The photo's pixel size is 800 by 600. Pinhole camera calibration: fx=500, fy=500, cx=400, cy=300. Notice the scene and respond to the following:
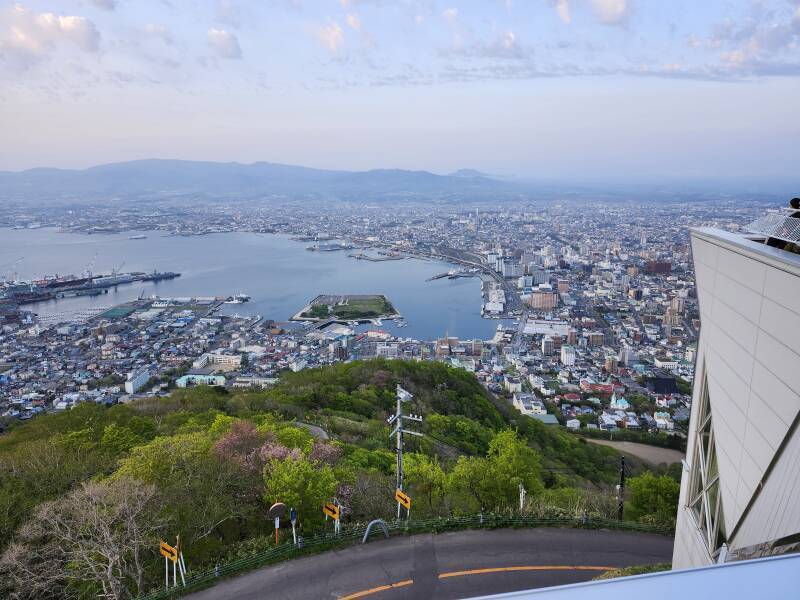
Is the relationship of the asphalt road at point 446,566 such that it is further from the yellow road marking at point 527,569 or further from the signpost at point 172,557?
the signpost at point 172,557

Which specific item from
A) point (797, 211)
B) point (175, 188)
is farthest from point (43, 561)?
point (175, 188)

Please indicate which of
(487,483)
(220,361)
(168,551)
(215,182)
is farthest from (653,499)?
(215,182)

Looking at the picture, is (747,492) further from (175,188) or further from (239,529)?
(175,188)

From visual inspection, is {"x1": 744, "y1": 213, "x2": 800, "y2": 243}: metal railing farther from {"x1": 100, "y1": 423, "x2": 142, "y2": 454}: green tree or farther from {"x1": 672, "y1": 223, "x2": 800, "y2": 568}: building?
{"x1": 100, "y1": 423, "x2": 142, "y2": 454}: green tree

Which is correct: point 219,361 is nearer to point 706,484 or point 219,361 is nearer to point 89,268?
point 706,484

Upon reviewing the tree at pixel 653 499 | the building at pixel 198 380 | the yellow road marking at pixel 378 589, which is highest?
the yellow road marking at pixel 378 589

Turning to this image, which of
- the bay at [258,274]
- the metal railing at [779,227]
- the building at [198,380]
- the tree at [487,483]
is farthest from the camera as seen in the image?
the bay at [258,274]

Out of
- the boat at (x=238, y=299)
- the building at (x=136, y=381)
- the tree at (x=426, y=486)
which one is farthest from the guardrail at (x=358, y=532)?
the boat at (x=238, y=299)
